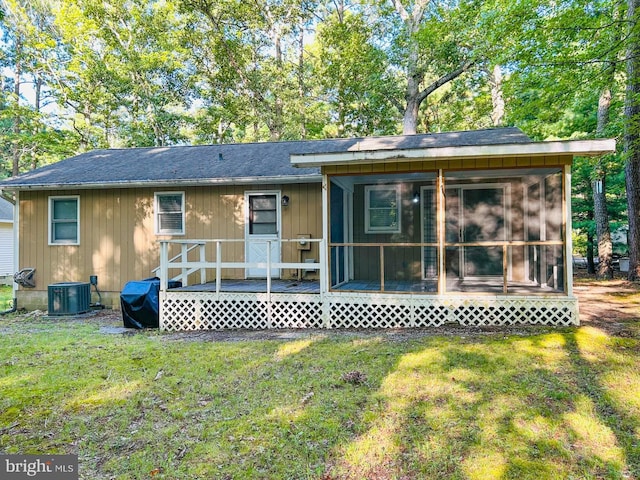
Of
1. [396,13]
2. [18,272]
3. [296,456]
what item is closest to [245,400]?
[296,456]

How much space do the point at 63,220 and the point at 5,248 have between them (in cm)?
1027

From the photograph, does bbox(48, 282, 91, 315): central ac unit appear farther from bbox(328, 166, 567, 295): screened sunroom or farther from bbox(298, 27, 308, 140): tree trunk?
bbox(298, 27, 308, 140): tree trunk

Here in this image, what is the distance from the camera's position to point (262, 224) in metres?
9.26

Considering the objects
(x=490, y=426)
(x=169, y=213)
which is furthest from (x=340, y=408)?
(x=169, y=213)

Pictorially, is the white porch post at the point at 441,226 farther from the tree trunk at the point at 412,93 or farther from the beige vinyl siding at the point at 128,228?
the tree trunk at the point at 412,93

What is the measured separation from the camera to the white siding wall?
16.9 m

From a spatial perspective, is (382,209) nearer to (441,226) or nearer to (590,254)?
(441,226)

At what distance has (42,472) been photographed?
2.96m

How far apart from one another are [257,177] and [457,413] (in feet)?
20.8

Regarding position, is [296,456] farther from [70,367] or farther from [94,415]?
[70,367]

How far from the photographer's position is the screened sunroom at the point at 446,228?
761 centimetres

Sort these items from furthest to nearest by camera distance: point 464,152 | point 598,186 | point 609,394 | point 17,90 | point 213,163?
point 17,90, point 598,186, point 213,163, point 464,152, point 609,394

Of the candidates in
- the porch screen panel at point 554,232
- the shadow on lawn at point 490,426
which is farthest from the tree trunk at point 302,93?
the shadow on lawn at point 490,426

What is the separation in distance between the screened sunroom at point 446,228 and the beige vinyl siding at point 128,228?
1051 millimetres
